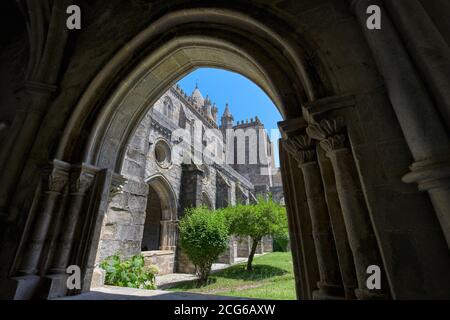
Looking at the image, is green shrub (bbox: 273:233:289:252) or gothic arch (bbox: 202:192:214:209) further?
green shrub (bbox: 273:233:289:252)

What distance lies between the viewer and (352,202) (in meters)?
1.29

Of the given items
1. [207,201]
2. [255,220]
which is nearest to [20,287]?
[255,220]

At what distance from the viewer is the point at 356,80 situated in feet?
A: 5.00

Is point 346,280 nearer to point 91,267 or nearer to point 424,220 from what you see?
point 424,220

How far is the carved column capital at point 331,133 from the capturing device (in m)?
1.41

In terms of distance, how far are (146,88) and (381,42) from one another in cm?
261

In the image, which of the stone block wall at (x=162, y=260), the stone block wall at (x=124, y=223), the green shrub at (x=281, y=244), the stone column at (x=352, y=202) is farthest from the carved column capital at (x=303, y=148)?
the green shrub at (x=281, y=244)

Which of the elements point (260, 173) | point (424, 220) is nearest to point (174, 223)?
point (424, 220)

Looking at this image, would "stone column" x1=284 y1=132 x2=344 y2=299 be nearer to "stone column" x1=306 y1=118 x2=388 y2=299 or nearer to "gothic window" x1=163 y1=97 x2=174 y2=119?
"stone column" x1=306 y1=118 x2=388 y2=299

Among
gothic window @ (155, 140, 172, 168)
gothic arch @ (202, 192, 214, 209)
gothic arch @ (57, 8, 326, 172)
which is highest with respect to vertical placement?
gothic window @ (155, 140, 172, 168)

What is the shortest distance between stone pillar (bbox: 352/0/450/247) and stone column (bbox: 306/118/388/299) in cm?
27

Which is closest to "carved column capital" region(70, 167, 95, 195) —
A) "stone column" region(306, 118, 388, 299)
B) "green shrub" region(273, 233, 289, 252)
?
"stone column" region(306, 118, 388, 299)

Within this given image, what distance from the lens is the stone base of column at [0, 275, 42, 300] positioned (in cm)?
191

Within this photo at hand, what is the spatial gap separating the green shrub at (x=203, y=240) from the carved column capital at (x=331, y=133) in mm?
8670
